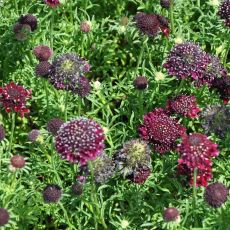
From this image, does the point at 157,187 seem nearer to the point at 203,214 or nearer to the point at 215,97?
the point at 203,214

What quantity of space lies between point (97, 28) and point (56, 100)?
1.05m

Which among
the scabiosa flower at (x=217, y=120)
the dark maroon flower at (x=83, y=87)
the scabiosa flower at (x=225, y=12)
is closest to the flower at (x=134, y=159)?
the scabiosa flower at (x=217, y=120)

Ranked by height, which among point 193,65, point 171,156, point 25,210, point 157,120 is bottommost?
point 25,210

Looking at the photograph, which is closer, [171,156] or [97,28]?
[171,156]

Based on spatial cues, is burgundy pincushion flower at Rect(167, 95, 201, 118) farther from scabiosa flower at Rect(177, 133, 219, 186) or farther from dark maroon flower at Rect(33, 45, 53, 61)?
dark maroon flower at Rect(33, 45, 53, 61)

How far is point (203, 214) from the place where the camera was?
4422mm

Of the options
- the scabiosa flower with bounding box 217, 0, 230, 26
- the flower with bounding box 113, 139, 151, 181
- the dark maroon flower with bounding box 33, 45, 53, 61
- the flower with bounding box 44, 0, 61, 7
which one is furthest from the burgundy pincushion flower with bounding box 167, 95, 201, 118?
the flower with bounding box 44, 0, 61, 7

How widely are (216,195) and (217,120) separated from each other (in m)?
0.78

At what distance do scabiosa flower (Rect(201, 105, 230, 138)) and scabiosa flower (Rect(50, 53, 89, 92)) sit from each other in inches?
40.0

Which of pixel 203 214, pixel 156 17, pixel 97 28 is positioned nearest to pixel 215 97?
pixel 156 17

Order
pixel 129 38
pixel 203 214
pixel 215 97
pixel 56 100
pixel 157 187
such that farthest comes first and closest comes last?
pixel 129 38
pixel 56 100
pixel 215 97
pixel 157 187
pixel 203 214

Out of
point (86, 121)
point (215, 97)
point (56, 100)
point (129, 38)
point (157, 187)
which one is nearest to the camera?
point (86, 121)

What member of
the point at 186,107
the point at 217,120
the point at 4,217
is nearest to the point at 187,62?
the point at 186,107

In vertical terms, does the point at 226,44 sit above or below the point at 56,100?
above
